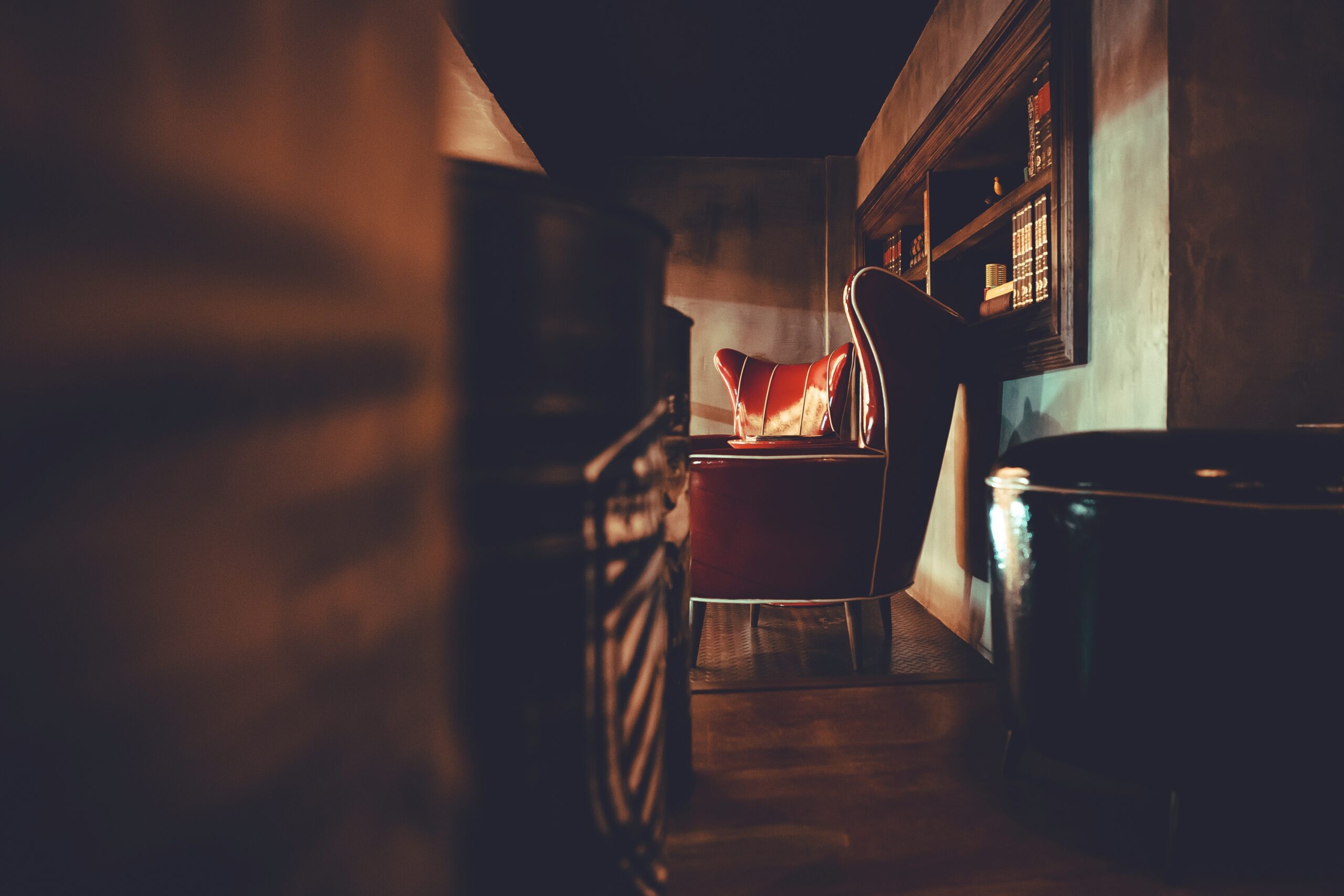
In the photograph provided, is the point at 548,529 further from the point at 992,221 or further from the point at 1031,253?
the point at 992,221

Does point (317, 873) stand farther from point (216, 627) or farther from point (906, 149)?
point (906, 149)

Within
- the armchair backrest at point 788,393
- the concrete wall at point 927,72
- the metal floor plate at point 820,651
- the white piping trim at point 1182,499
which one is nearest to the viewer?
the white piping trim at point 1182,499

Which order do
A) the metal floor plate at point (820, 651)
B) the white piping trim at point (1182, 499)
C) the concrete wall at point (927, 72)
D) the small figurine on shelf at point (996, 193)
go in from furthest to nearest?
1. the small figurine on shelf at point (996, 193)
2. the concrete wall at point (927, 72)
3. the metal floor plate at point (820, 651)
4. the white piping trim at point (1182, 499)

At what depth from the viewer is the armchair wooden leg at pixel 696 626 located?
1.76 meters

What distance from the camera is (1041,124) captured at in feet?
5.48

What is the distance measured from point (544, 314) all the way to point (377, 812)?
0.34 m

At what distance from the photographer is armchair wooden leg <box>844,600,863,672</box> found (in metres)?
1.67

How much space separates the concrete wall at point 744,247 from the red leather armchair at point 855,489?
2.60 m

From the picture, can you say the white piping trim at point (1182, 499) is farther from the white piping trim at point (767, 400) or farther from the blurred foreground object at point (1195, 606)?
the white piping trim at point (767, 400)

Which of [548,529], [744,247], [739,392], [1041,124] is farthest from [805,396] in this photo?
[548,529]

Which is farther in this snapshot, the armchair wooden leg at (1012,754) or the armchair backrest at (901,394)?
the armchair backrest at (901,394)

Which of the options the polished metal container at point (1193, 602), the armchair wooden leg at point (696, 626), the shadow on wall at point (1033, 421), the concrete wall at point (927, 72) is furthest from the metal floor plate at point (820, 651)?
the concrete wall at point (927, 72)

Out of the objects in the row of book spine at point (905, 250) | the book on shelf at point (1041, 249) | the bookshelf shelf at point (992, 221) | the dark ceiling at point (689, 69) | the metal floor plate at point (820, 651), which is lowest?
the metal floor plate at point (820, 651)

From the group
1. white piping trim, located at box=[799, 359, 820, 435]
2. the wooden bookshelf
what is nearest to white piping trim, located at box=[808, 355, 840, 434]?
white piping trim, located at box=[799, 359, 820, 435]
